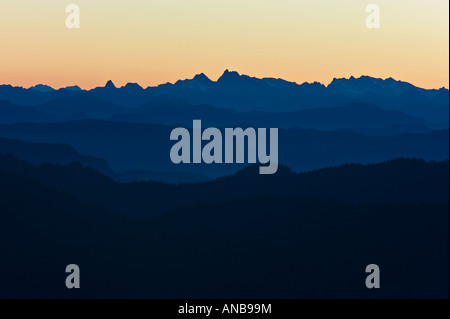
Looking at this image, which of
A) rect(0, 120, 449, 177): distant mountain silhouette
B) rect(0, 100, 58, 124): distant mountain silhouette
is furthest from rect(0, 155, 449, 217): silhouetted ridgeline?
rect(0, 100, 58, 124): distant mountain silhouette

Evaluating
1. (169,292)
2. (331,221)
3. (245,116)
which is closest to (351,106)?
(245,116)

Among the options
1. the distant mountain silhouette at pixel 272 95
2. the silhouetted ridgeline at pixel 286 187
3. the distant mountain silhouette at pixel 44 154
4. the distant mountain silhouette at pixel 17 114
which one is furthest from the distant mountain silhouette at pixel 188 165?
the distant mountain silhouette at pixel 272 95

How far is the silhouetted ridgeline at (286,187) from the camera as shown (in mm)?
59719

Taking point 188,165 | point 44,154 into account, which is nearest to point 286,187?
point 188,165

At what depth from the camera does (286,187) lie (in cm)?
6475

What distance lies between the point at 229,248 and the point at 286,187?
16.6 meters

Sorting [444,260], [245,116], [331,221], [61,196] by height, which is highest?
[245,116]

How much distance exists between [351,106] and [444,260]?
224 feet

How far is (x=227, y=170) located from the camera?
67.2 m

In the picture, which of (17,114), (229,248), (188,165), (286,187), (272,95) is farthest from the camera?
(272,95)

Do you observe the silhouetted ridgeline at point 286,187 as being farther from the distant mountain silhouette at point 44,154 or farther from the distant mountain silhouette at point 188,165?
the distant mountain silhouette at point 44,154

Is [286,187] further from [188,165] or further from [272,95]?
[272,95]

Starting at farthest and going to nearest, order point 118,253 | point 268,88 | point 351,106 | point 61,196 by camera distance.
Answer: point 268,88
point 351,106
point 61,196
point 118,253

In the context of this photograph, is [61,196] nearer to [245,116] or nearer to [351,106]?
[245,116]
